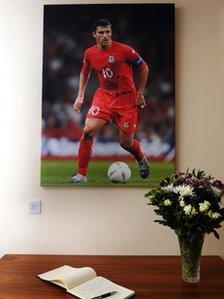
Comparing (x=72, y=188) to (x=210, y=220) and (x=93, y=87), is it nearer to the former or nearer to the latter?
(x=93, y=87)

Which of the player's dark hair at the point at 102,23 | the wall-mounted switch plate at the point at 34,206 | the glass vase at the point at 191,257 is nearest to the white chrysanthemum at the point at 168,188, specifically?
the glass vase at the point at 191,257

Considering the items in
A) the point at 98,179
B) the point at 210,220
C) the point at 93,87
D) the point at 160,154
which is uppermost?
the point at 93,87

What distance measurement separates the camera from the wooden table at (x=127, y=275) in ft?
4.39

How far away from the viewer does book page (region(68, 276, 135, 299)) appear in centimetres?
129

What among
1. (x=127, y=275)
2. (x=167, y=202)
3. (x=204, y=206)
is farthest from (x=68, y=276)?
(x=204, y=206)

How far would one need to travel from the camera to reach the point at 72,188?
1958 millimetres

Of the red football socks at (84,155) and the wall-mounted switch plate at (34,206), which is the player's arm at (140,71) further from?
the wall-mounted switch plate at (34,206)

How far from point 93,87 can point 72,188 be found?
26.8 inches

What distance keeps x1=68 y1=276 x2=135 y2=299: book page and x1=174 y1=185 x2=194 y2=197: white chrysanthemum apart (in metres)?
0.49

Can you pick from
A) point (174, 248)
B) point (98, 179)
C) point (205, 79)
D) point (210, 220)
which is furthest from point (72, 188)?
point (205, 79)

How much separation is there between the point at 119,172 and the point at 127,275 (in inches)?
25.2

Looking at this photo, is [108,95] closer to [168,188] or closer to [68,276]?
[168,188]

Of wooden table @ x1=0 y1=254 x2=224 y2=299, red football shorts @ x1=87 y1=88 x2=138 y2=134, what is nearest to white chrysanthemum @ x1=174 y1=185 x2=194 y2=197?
wooden table @ x1=0 y1=254 x2=224 y2=299

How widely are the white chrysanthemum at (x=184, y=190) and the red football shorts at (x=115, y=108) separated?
0.67 meters
